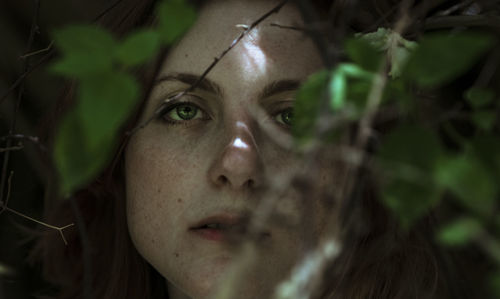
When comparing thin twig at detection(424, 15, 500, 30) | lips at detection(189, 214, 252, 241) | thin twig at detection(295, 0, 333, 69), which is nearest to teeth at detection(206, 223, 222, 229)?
lips at detection(189, 214, 252, 241)

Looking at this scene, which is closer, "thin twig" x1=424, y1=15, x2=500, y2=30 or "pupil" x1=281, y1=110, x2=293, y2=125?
"thin twig" x1=424, y1=15, x2=500, y2=30

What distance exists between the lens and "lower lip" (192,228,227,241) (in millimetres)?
1306

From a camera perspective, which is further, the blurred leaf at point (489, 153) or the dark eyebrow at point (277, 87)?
the dark eyebrow at point (277, 87)

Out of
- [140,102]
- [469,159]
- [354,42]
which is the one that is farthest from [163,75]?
[469,159]

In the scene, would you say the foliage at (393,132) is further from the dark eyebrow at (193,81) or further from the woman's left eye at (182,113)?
the woman's left eye at (182,113)

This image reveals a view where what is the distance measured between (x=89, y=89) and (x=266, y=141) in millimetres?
820

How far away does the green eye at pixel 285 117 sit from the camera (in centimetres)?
142

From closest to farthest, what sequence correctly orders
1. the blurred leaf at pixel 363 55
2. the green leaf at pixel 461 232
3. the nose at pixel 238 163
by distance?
the green leaf at pixel 461 232 → the blurred leaf at pixel 363 55 → the nose at pixel 238 163

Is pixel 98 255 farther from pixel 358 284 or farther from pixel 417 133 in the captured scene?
pixel 417 133

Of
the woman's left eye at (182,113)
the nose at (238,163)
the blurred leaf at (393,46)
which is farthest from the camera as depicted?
the woman's left eye at (182,113)

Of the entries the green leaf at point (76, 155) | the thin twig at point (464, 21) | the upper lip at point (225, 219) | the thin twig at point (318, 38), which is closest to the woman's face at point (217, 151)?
the upper lip at point (225, 219)

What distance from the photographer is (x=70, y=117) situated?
0.54 m

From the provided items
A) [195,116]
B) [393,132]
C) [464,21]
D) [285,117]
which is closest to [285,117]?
[285,117]

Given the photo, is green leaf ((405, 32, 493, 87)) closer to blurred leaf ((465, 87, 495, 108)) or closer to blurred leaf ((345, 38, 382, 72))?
blurred leaf ((345, 38, 382, 72))
